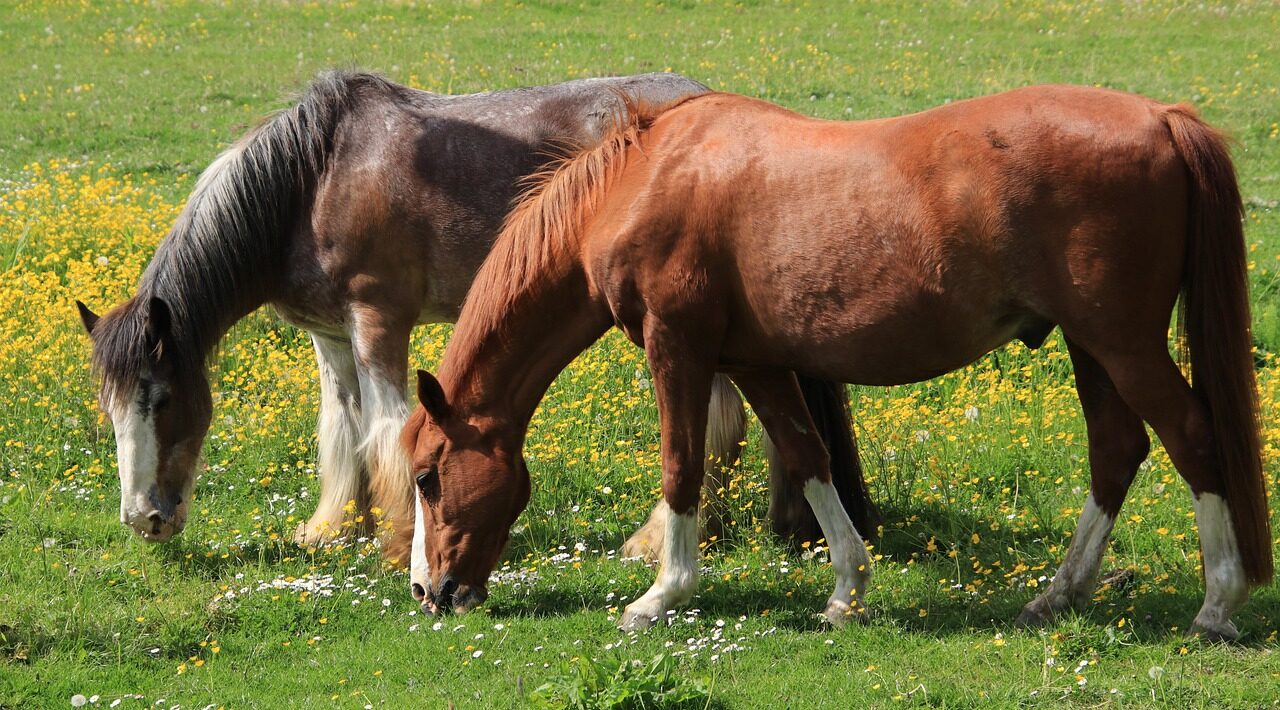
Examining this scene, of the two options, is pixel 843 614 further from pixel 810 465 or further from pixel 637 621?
pixel 637 621

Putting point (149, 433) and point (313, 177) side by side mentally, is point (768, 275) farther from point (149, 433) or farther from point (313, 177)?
point (149, 433)

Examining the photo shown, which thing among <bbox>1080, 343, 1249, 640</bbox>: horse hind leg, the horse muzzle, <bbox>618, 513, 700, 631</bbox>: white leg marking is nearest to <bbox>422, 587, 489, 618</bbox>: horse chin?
the horse muzzle

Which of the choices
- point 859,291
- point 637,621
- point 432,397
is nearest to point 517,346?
point 432,397

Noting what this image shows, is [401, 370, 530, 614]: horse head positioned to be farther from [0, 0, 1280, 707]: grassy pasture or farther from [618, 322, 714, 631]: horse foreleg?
[618, 322, 714, 631]: horse foreleg

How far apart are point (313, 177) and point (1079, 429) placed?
13.7 feet

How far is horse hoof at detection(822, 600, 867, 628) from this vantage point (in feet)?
16.1

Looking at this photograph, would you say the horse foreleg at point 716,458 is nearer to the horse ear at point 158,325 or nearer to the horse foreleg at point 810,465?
the horse foreleg at point 810,465

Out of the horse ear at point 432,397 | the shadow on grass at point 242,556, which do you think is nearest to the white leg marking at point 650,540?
the shadow on grass at point 242,556

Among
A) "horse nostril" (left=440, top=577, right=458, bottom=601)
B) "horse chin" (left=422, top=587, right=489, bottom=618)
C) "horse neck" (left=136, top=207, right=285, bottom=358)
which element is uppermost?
"horse neck" (left=136, top=207, right=285, bottom=358)

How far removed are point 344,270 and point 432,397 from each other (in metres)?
1.43

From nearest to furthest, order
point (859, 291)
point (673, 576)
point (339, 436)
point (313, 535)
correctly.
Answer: point (859, 291), point (673, 576), point (313, 535), point (339, 436)

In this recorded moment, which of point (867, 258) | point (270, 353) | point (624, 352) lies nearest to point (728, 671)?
point (867, 258)

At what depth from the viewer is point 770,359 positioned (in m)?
4.83

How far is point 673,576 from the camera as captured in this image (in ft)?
16.5
